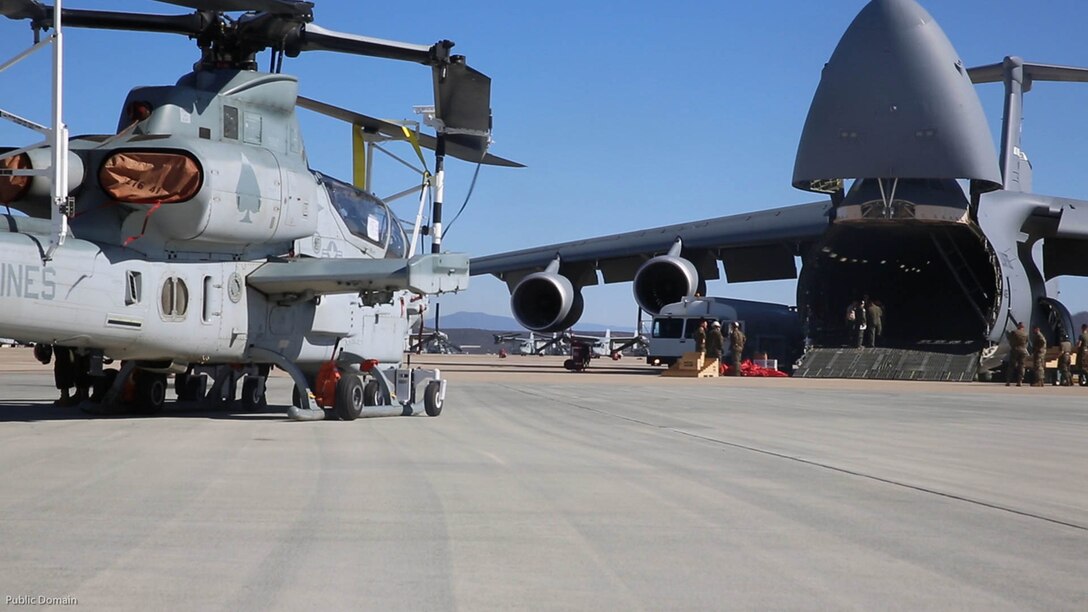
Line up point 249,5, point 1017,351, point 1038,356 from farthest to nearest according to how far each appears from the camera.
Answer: point 1017,351
point 1038,356
point 249,5

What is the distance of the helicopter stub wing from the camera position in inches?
442

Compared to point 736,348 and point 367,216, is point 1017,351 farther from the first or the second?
point 367,216

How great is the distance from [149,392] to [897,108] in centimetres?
1747

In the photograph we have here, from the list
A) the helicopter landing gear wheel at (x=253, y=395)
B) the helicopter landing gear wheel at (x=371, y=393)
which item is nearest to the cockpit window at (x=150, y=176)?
the helicopter landing gear wheel at (x=371, y=393)

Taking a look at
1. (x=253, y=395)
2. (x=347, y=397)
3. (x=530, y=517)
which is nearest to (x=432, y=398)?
(x=347, y=397)

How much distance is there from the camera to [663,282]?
30.7 meters

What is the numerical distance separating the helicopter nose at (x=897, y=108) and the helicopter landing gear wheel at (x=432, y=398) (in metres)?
14.7

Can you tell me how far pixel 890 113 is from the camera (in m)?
24.5

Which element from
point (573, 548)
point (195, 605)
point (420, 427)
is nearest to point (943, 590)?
point (573, 548)

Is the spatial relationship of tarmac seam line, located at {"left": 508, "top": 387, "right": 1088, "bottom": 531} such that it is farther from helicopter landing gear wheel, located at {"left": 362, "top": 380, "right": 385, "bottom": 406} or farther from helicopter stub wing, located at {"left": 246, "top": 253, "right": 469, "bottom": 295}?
helicopter landing gear wheel, located at {"left": 362, "top": 380, "right": 385, "bottom": 406}

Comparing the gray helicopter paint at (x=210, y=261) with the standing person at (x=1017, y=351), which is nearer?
the gray helicopter paint at (x=210, y=261)

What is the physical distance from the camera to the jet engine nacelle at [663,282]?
29703 mm

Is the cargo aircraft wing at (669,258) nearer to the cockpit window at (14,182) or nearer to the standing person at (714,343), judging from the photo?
the standing person at (714,343)

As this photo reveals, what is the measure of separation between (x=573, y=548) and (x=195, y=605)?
5.36 feet
